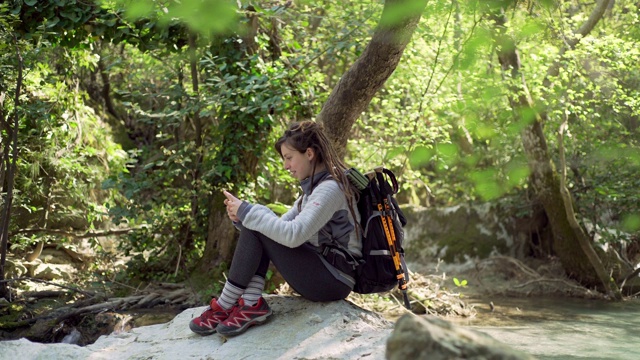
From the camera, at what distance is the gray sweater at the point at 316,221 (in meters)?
3.58

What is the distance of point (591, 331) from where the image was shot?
6539 mm

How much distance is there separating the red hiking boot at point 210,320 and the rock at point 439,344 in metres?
1.89

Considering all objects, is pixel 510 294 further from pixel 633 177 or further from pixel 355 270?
pixel 355 270

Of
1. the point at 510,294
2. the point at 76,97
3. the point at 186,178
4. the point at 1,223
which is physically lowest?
the point at 510,294

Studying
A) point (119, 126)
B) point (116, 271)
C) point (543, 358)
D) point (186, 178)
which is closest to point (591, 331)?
point (543, 358)

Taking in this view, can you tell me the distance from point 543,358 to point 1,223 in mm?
5670

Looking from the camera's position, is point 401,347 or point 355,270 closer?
point 401,347

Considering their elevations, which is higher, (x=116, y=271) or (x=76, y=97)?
(x=76, y=97)

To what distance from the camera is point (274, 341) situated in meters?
3.73

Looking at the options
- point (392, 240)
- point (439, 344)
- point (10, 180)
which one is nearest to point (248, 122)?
point (10, 180)

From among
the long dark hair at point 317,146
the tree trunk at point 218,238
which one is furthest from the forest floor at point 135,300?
the long dark hair at point 317,146

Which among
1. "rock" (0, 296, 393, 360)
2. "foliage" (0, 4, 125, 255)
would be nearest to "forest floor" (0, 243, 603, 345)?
"foliage" (0, 4, 125, 255)

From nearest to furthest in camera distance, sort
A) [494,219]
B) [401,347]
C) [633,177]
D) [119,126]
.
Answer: [401,347] → [633,177] → [494,219] → [119,126]

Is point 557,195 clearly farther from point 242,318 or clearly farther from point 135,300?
point 242,318
